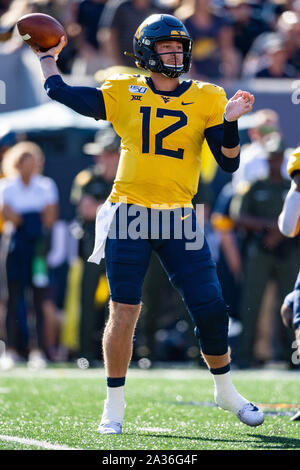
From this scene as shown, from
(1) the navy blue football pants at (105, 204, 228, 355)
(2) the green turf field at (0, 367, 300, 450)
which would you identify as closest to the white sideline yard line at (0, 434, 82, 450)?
(2) the green turf field at (0, 367, 300, 450)

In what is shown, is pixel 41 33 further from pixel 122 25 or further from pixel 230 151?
pixel 122 25

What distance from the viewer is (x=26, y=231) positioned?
9141 millimetres

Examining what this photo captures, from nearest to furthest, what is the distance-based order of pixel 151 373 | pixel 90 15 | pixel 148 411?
pixel 148 411, pixel 151 373, pixel 90 15

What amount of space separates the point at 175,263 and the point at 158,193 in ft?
1.12

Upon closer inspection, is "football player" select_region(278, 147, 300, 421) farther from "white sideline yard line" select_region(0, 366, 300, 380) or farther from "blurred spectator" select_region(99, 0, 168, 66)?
"blurred spectator" select_region(99, 0, 168, 66)

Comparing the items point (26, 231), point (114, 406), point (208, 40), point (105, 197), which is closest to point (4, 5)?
point (208, 40)

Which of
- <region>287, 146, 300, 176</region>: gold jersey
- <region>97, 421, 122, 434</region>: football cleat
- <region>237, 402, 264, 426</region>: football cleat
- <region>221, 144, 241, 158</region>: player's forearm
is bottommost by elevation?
<region>237, 402, 264, 426</region>: football cleat

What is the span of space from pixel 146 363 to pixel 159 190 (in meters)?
3.98

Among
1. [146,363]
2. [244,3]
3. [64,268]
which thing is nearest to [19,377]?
[146,363]

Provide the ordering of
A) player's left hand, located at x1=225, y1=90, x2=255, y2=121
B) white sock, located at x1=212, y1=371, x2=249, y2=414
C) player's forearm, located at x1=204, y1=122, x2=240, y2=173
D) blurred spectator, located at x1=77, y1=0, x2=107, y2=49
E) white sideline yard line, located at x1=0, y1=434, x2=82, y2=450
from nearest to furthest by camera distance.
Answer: white sideline yard line, located at x1=0, y1=434, x2=82, y2=450, player's left hand, located at x1=225, y1=90, x2=255, y2=121, player's forearm, located at x1=204, y1=122, x2=240, y2=173, white sock, located at x1=212, y1=371, x2=249, y2=414, blurred spectator, located at x1=77, y1=0, x2=107, y2=49

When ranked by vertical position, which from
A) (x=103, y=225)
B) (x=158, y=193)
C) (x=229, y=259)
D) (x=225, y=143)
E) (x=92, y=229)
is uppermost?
(x=225, y=143)

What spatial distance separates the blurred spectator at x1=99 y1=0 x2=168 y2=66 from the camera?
34.3 ft

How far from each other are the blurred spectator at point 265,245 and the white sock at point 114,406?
3736 mm

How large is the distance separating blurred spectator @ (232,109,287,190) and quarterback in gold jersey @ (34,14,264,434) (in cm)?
376
